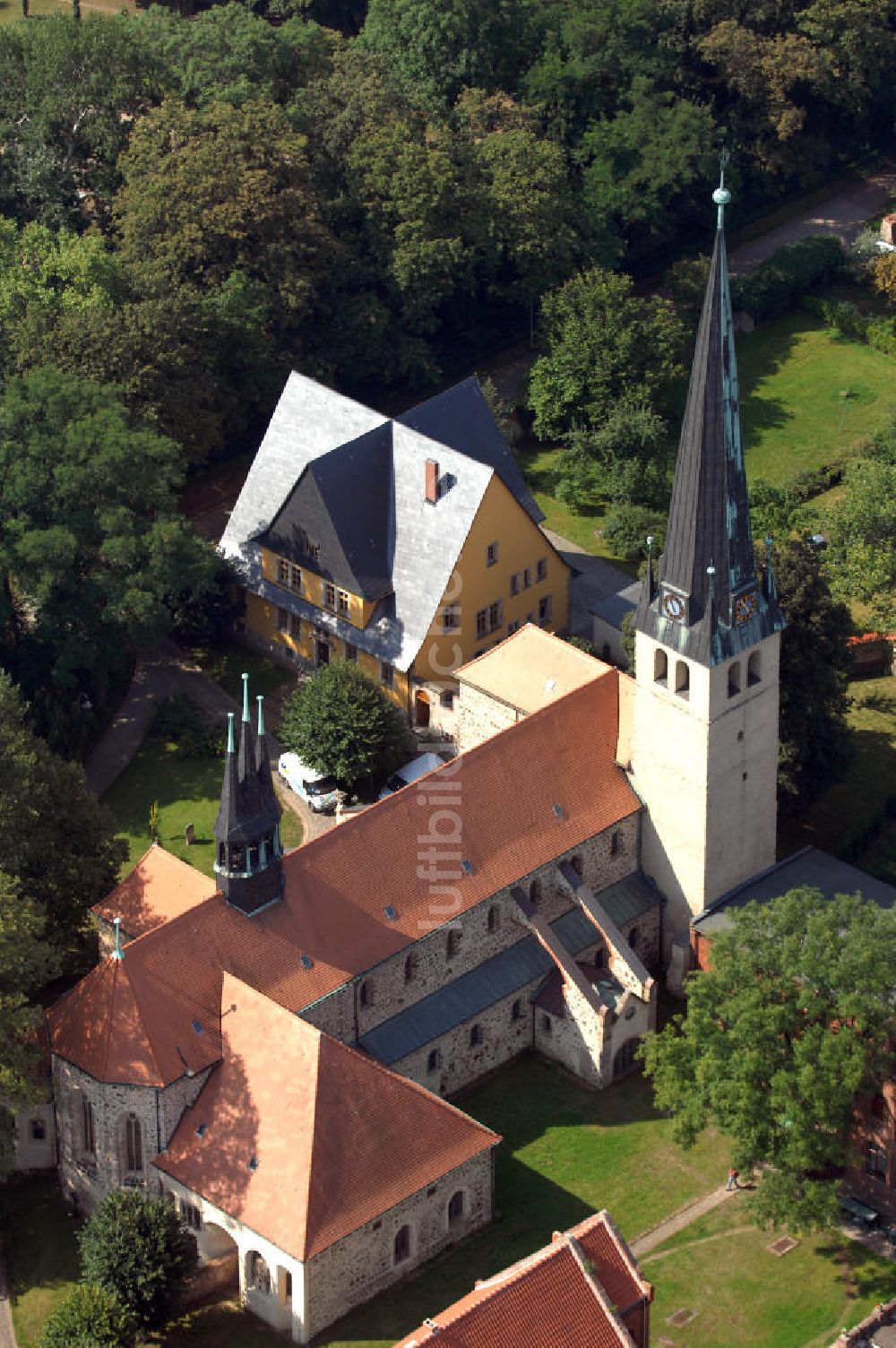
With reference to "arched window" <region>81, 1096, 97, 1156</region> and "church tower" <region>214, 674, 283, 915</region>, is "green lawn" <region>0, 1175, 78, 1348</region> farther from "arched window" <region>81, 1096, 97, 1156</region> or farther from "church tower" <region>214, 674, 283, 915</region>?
"church tower" <region>214, 674, 283, 915</region>

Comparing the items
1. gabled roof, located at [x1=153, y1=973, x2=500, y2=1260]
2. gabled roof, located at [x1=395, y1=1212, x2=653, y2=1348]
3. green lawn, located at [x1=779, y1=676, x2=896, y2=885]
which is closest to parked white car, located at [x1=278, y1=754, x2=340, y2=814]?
green lawn, located at [x1=779, y1=676, x2=896, y2=885]

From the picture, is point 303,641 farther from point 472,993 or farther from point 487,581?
point 472,993

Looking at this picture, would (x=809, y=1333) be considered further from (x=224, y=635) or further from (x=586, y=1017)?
(x=224, y=635)

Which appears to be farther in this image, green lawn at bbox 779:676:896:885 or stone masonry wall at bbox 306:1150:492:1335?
green lawn at bbox 779:676:896:885

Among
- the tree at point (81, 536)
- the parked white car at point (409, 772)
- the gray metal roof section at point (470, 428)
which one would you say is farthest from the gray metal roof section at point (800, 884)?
the tree at point (81, 536)

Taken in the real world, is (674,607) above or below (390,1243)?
above

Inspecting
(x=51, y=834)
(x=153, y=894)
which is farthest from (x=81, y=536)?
(x=153, y=894)

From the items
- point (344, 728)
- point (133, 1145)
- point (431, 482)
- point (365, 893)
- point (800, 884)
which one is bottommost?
point (133, 1145)
